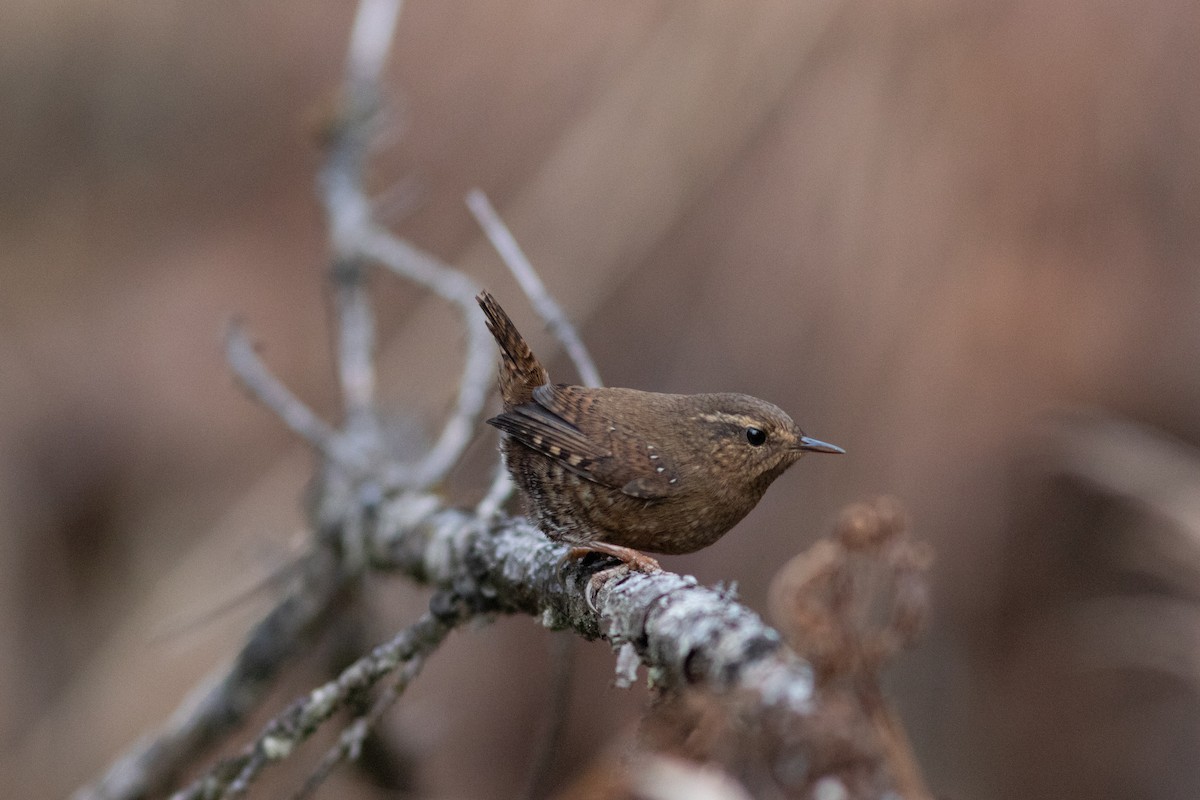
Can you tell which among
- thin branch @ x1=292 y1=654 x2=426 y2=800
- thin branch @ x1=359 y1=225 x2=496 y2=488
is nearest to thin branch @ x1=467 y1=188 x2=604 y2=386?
thin branch @ x1=359 y1=225 x2=496 y2=488

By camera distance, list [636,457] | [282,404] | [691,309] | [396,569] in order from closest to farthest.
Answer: [636,457]
[396,569]
[282,404]
[691,309]

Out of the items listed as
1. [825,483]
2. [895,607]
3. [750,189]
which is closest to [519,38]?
[750,189]

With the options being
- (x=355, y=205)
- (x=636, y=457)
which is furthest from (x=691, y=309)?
(x=636, y=457)

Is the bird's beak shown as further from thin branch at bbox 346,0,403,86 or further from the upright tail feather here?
thin branch at bbox 346,0,403,86

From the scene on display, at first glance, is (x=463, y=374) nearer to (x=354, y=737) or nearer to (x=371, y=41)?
(x=354, y=737)

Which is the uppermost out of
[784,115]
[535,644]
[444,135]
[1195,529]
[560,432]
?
[784,115]

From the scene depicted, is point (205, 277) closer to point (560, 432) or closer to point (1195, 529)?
point (560, 432)
